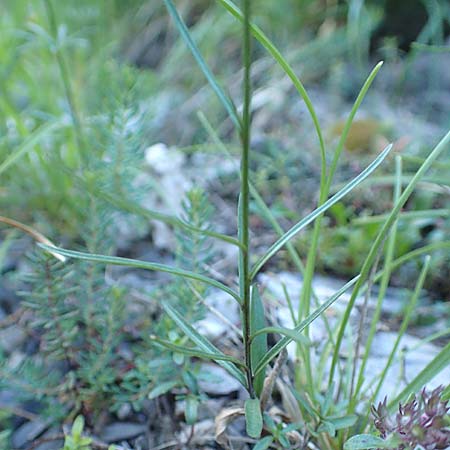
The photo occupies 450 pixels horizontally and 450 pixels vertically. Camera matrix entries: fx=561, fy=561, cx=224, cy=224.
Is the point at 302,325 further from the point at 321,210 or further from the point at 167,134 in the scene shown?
the point at 167,134

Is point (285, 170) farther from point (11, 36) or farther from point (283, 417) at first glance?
point (11, 36)

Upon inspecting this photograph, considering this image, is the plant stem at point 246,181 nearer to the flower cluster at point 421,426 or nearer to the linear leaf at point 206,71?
the linear leaf at point 206,71

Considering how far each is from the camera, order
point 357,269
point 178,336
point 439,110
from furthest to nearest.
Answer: point 439,110, point 357,269, point 178,336

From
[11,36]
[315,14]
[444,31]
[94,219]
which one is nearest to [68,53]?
[11,36]

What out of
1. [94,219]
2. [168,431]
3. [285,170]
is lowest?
[168,431]

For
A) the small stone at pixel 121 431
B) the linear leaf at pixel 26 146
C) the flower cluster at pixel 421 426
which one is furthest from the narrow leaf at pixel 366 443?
the linear leaf at pixel 26 146
